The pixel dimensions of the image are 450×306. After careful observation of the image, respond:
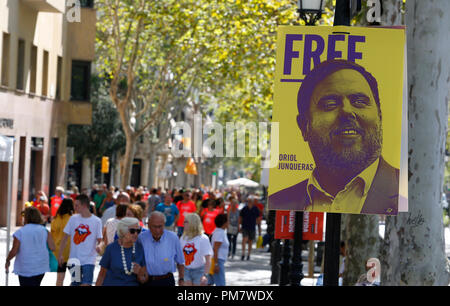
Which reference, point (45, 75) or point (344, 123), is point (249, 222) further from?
point (344, 123)

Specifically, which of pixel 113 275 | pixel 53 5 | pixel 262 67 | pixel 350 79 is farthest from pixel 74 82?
pixel 350 79

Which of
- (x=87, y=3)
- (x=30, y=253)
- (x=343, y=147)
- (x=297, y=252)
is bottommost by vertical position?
(x=297, y=252)

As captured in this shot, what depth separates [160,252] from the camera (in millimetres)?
10070

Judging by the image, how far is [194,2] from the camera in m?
31.5

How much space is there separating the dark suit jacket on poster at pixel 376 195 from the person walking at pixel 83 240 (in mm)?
6865

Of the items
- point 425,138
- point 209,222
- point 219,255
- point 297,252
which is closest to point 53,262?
point 219,255

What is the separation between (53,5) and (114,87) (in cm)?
549

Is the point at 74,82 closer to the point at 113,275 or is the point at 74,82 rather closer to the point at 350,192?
the point at 113,275

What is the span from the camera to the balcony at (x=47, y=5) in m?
30.2

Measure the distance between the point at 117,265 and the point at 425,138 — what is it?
130 inches

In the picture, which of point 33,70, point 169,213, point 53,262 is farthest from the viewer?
point 33,70

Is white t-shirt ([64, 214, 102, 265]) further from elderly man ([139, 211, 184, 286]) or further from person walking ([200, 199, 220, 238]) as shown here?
person walking ([200, 199, 220, 238])

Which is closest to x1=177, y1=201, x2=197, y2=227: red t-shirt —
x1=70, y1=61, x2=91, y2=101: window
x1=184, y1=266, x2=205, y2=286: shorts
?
x1=184, y1=266, x2=205, y2=286: shorts

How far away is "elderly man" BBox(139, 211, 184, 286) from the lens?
995 centimetres
